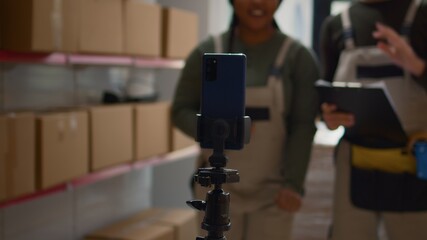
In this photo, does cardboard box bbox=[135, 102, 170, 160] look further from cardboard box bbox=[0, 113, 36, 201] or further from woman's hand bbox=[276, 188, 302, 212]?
woman's hand bbox=[276, 188, 302, 212]

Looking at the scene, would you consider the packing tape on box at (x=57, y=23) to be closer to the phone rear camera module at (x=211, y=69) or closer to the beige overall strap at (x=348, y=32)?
the beige overall strap at (x=348, y=32)

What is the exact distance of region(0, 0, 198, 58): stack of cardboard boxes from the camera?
2.57m

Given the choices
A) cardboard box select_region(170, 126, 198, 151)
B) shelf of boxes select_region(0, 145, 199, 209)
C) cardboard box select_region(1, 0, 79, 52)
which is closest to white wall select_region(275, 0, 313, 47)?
shelf of boxes select_region(0, 145, 199, 209)

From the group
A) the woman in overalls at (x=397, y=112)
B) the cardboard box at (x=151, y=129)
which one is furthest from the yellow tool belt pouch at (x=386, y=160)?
the cardboard box at (x=151, y=129)

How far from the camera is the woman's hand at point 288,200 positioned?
2164mm

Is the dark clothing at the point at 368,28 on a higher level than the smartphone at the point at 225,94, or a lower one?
higher

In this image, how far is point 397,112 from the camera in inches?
86.0

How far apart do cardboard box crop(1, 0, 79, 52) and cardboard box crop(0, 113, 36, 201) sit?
29 centimetres

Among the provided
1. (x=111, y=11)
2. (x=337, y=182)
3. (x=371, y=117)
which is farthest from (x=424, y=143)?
(x=111, y=11)

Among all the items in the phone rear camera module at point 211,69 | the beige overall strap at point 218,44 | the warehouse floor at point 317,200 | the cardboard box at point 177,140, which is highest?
the beige overall strap at point 218,44

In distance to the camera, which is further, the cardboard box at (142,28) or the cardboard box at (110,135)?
the cardboard box at (142,28)

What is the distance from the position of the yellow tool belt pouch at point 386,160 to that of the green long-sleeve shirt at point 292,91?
0.19 meters

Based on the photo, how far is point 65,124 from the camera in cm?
282

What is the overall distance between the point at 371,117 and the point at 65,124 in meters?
1.38
